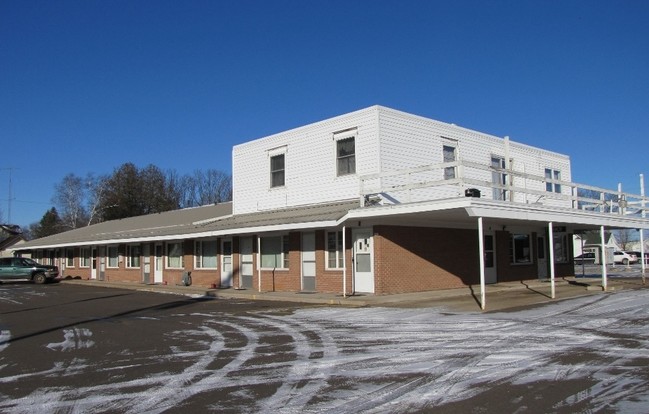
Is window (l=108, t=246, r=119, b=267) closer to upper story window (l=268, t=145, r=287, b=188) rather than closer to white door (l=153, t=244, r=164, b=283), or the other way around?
white door (l=153, t=244, r=164, b=283)

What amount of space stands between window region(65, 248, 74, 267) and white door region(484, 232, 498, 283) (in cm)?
3245

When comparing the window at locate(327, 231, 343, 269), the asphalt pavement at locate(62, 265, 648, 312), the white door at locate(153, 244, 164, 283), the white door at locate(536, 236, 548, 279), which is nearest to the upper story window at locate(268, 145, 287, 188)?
the window at locate(327, 231, 343, 269)

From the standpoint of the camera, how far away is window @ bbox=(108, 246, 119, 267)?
121 ft

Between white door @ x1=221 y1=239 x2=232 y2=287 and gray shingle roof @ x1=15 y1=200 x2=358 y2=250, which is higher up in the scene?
gray shingle roof @ x1=15 y1=200 x2=358 y2=250

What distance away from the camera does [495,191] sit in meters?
25.1

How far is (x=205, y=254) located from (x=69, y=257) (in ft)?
70.5

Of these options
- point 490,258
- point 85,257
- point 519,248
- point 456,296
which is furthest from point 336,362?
point 85,257

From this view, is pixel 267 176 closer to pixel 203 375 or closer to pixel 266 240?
pixel 266 240

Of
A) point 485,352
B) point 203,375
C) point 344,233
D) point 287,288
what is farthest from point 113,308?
point 485,352

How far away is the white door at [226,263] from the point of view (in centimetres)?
2602

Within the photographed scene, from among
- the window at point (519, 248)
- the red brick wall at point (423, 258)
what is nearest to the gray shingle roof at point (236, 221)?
the red brick wall at point (423, 258)

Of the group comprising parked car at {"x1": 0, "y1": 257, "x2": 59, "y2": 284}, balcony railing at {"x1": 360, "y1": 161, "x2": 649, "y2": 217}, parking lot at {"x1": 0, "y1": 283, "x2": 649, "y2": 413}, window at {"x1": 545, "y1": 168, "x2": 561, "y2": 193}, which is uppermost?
window at {"x1": 545, "y1": 168, "x2": 561, "y2": 193}

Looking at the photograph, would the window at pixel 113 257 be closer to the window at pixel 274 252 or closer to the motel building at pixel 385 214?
the motel building at pixel 385 214

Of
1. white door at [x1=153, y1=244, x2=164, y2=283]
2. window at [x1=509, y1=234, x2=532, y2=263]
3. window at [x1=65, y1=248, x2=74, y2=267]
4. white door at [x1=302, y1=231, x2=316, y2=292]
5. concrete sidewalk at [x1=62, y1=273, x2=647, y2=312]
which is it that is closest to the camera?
concrete sidewalk at [x1=62, y1=273, x2=647, y2=312]
